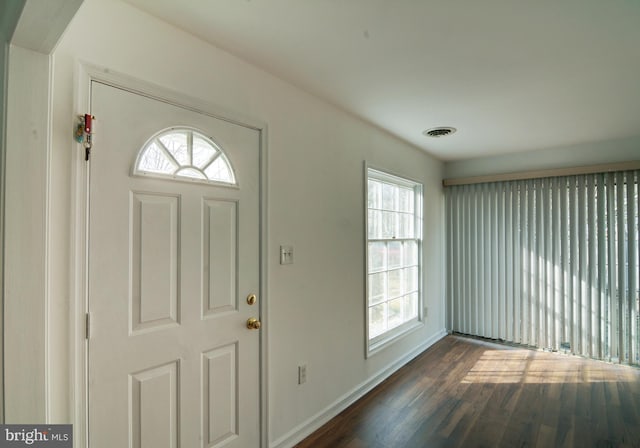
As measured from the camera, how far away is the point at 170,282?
1.54 metres

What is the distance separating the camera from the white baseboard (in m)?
2.12

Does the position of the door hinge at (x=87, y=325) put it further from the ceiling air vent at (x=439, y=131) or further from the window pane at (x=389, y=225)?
the ceiling air vent at (x=439, y=131)

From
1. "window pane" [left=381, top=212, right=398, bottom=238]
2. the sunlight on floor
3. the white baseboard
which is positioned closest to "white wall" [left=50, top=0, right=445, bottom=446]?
the white baseboard

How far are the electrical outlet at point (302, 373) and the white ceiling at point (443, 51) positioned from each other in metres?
1.92

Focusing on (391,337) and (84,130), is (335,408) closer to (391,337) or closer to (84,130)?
(391,337)

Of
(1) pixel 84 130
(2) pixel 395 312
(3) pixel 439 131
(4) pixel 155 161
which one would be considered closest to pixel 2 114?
(1) pixel 84 130

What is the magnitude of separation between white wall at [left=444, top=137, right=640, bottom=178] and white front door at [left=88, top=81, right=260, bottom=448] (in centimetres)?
345

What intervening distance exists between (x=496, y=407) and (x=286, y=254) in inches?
84.8

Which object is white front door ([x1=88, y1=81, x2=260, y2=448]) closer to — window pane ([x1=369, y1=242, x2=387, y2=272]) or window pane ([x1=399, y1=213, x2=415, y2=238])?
window pane ([x1=369, y1=242, x2=387, y2=272])

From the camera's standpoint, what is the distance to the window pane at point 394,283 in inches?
135

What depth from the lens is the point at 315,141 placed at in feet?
7.86

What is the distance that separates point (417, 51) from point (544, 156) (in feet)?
9.88

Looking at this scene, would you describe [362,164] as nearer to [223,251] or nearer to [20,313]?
[223,251]

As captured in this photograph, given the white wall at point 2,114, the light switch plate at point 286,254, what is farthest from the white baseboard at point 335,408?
the white wall at point 2,114
